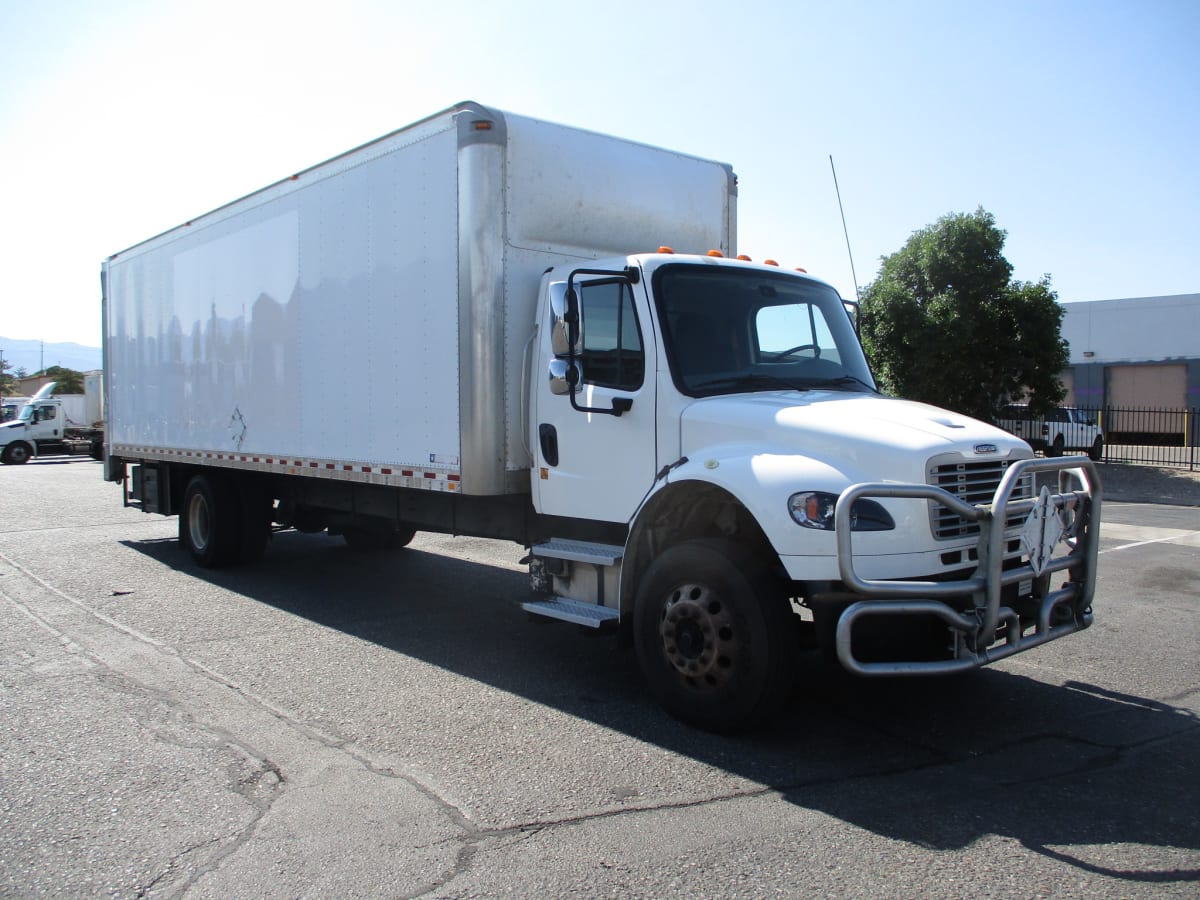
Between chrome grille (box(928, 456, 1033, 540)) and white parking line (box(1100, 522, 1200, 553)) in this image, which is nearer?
chrome grille (box(928, 456, 1033, 540))

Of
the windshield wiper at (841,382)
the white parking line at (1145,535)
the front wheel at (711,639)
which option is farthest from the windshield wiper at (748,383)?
the white parking line at (1145,535)

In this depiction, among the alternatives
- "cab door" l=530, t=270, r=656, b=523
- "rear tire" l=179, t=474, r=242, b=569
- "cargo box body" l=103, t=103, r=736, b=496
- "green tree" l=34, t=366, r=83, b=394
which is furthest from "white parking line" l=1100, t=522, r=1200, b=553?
"green tree" l=34, t=366, r=83, b=394

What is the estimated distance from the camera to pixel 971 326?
20594 millimetres

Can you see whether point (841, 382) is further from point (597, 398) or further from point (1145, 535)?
point (1145, 535)

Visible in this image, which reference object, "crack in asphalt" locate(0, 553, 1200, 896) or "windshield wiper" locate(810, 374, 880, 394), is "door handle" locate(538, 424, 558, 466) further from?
"crack in asphalt" locate(0, 553, 1200, 896)

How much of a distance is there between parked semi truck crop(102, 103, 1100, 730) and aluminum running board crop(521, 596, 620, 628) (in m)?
0.02

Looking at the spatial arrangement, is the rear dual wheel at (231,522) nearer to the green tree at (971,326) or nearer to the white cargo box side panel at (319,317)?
the white cargo box side panel at (319,317)

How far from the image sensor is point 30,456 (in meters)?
34.0

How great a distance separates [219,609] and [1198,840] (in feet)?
24.5

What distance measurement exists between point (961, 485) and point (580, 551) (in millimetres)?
2400

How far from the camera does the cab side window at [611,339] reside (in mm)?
5715

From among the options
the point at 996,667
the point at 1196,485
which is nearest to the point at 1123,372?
the point at 1196,485

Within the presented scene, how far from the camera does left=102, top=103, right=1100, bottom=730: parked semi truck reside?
4.64 m

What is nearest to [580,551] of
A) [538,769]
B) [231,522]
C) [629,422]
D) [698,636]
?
[629,422]
